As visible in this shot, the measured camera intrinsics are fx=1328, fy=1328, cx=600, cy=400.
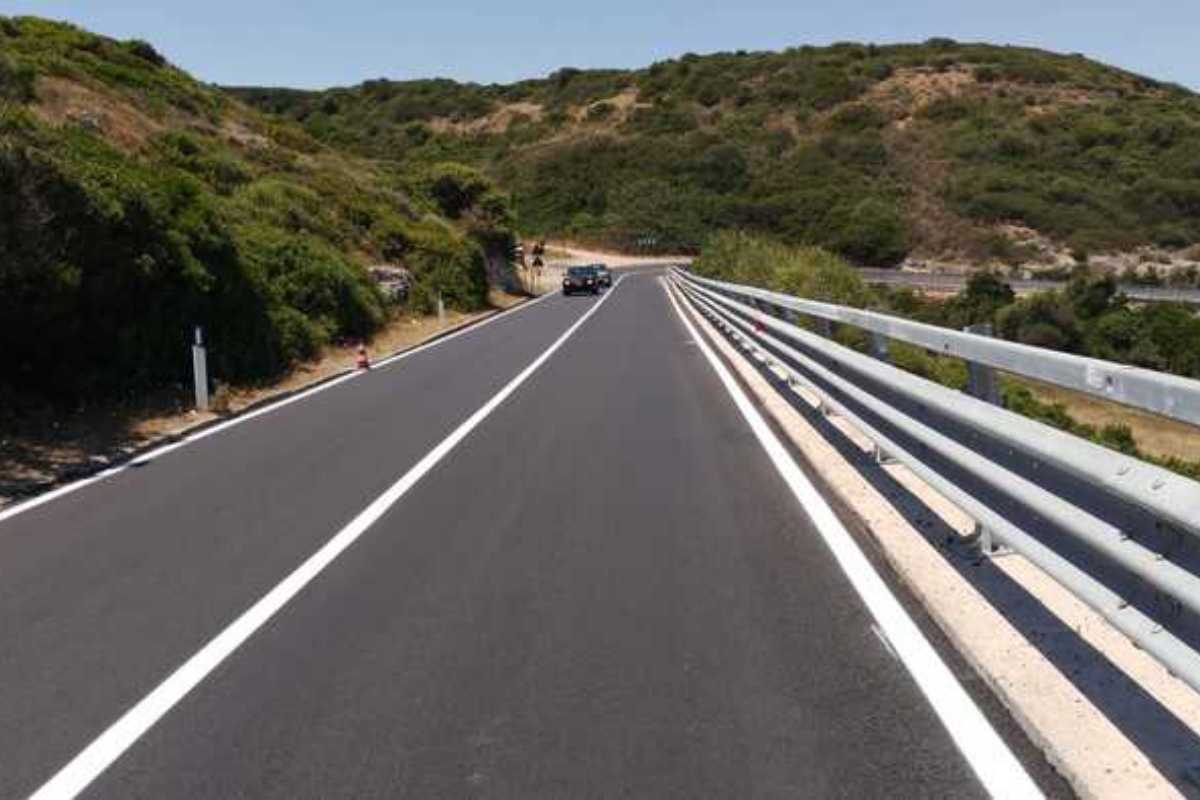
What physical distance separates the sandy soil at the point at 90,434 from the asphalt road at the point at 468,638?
2.57ft

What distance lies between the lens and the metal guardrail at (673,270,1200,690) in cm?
415

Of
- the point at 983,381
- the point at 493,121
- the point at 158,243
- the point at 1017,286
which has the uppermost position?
the point at 493,121

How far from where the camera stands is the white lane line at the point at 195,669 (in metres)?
4.55

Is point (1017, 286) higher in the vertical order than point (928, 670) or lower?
lower

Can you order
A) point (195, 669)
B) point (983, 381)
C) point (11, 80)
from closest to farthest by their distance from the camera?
point (195, 669)
point (983, 381)
point (11, 80)

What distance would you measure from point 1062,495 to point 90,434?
10974mm

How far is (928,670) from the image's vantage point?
5398mm

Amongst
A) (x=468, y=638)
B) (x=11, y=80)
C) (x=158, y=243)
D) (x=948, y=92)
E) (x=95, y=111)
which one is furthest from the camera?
(x=948, y=92)

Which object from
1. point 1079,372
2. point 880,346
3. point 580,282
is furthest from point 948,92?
point 1079,372

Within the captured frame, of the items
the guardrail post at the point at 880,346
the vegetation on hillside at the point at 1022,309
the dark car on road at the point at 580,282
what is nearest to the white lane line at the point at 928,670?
the guardrail post at the point at 880,346

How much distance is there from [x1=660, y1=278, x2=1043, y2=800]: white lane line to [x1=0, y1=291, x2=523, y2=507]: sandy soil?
6.24 meters

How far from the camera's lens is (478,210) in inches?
2420

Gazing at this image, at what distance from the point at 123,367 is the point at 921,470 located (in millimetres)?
11103

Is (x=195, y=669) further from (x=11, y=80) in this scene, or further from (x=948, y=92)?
(x=948, y=92)
